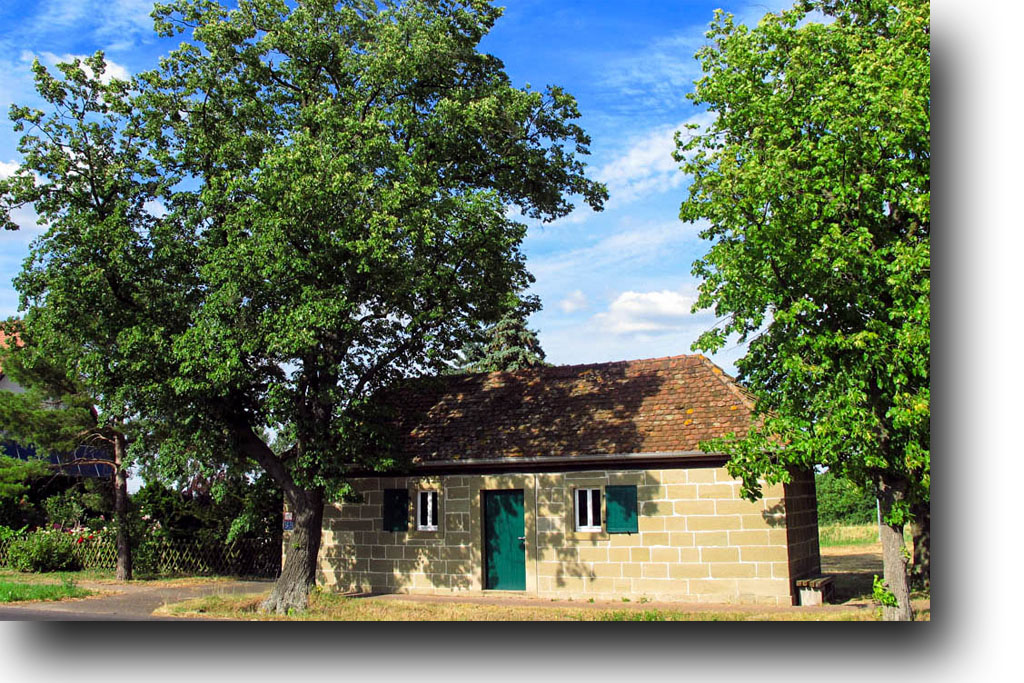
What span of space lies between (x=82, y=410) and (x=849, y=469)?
14.4 metres

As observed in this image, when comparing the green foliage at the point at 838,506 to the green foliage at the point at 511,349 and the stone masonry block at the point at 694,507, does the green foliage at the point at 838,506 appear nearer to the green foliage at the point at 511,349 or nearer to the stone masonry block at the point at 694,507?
the stone masonry block at the point at 694,507

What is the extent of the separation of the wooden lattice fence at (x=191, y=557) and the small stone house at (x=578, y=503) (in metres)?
2.56

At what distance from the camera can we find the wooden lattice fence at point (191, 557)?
17516 mm

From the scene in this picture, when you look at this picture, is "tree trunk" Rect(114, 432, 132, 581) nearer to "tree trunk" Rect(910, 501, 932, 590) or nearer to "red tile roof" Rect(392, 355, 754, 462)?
"red tile roof" Rect(392, 355, 754, 462)

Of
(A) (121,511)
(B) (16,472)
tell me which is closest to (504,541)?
(A) (121,511)

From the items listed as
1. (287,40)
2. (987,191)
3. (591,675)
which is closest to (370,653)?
(591,675)

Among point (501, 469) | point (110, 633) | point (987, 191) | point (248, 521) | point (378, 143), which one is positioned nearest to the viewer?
point (987, 191)

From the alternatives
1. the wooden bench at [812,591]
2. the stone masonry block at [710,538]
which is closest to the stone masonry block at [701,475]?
the stone masonry block at [710,538]

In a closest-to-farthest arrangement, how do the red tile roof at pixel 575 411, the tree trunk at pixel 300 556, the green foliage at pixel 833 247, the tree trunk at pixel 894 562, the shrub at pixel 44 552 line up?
the green foliage at pixel 833 247 → the tree trunk at pixel 894 562 → the tree trunk at pixel 300 556 → the red tile roof at pixel 575 411 → the shrub at pixel 44 552

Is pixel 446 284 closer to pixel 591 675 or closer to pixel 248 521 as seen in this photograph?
pixel 248 521

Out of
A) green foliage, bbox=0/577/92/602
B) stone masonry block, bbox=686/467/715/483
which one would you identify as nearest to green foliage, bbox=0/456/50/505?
green foliage, bbox=0/577/92/602

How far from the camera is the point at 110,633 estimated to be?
9.07 metres

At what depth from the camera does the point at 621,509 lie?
520 inches

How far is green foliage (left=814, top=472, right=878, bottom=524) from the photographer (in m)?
15.2
